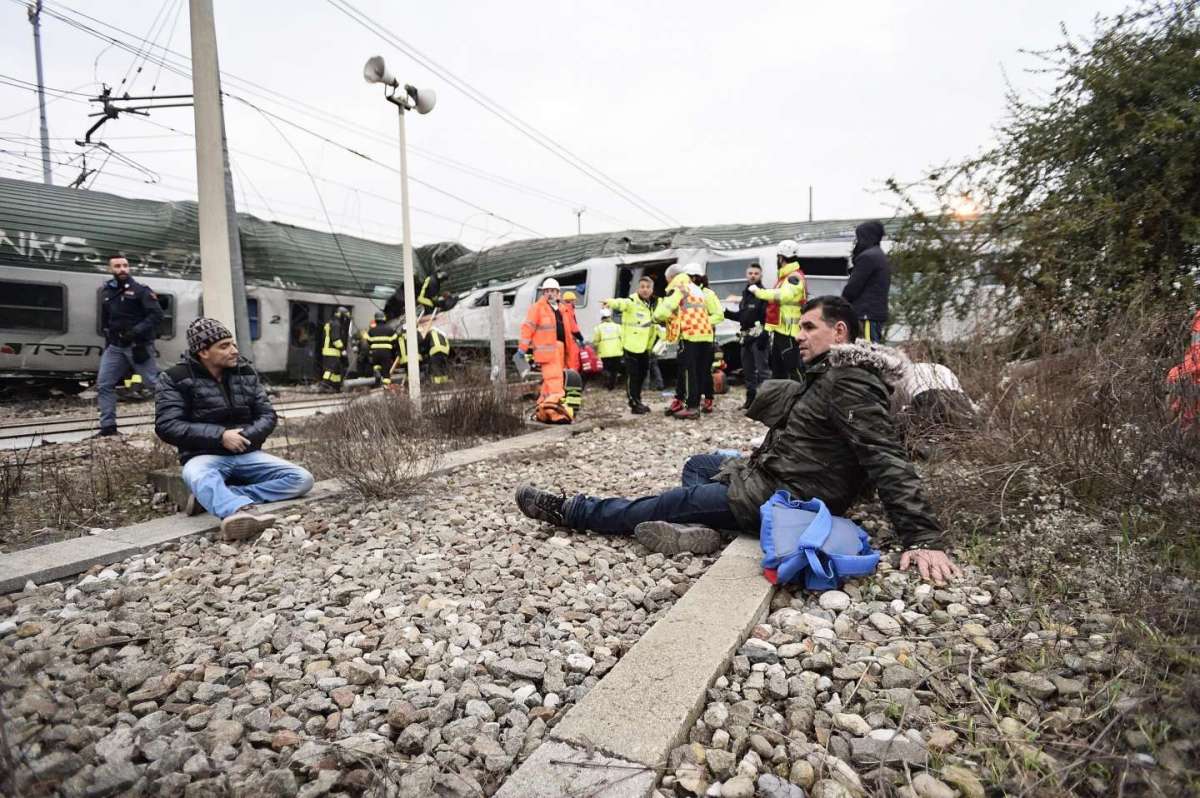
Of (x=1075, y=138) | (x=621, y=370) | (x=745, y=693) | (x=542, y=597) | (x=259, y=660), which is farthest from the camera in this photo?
(x=621, y=370)

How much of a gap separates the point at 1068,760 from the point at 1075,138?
21.0 feet

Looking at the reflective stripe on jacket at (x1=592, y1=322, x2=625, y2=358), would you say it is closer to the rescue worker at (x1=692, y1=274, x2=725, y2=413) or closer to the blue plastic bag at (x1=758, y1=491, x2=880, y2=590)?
the rescue worker at (x1=692, y1=274, x2=725, y2=413)

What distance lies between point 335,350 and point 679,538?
12.3m

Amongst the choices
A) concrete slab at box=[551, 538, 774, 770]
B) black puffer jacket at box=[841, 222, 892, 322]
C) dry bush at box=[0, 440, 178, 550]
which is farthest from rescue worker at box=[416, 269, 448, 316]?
concrete slab at box=[551, 538, 774, 770]

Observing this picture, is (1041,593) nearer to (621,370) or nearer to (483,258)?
(621,370)

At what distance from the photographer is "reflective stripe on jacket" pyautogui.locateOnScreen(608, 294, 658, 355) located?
871 cm

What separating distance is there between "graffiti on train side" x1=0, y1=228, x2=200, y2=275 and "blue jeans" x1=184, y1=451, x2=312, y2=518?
8.83 m

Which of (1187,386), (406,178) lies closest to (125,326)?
(406,178)

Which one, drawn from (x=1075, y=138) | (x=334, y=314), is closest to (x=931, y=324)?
(x=1075, y=138)

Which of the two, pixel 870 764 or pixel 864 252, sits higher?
pixel 864 252

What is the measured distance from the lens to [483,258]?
15.3 meters

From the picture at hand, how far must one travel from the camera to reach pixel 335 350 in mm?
14055

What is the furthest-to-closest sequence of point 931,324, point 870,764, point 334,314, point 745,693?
point 334,314 → point 931,324 → point 745,693 → point 870,764

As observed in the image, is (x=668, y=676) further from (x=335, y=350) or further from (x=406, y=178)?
(x=335, y=350)
